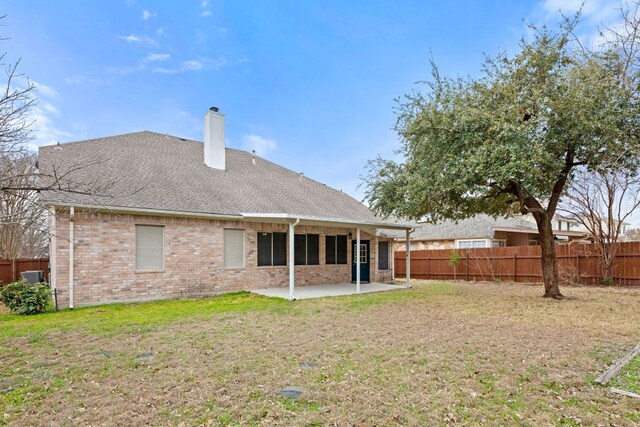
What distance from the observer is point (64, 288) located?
9.66m

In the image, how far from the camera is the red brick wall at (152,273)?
32.4 ft

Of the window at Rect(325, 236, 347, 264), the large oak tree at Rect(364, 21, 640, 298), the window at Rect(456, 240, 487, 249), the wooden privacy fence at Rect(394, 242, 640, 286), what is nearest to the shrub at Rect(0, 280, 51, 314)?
the window at Rect(325, 236, 347, 264)

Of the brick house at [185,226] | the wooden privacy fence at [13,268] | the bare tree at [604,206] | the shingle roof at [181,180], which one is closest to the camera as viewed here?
the brick house at [185,226]

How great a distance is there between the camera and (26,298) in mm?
9203

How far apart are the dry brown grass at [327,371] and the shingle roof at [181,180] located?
4.19 meters

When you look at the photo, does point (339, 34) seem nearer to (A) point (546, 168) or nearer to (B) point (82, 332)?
(A) point (546, 168)

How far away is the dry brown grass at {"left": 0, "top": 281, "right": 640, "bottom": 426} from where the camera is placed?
12.0 feet

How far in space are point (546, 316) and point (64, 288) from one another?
11762mm

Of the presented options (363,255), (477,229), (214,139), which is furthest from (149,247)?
(477,229)

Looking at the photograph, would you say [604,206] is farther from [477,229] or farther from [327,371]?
[327,371]

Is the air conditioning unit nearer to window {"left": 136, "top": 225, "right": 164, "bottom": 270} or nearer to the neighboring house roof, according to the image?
window {"left": 136, "top": 225, "right": 164, "bottom": 270}

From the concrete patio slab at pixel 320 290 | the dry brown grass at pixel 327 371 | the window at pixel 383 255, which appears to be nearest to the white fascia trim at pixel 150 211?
the concrete patio slab at pixel 320 290

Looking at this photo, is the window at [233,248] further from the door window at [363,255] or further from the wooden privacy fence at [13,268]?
the wooden privacy fence at [13,268]

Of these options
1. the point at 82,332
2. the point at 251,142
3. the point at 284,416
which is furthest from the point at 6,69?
the point at 251,142
